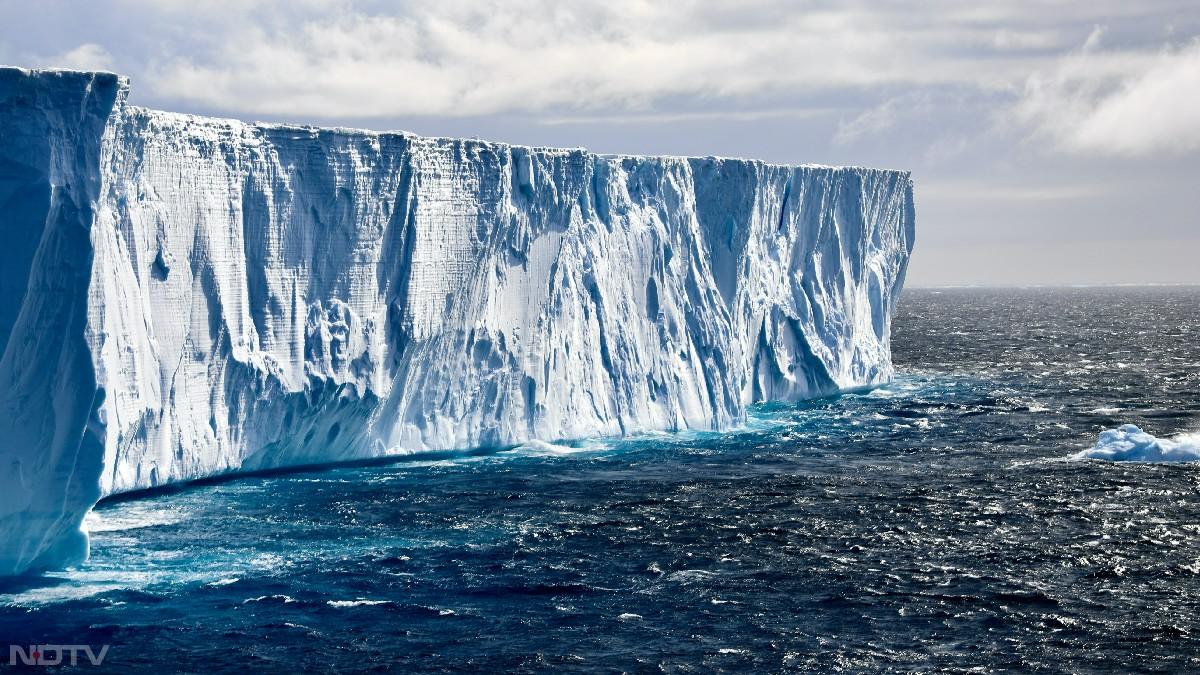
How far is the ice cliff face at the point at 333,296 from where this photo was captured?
20.2 metres

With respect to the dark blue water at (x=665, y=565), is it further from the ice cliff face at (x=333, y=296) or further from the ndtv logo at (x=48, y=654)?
the ice cliff face at (x=333, y=296)

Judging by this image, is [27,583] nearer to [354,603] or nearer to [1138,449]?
[354,603]

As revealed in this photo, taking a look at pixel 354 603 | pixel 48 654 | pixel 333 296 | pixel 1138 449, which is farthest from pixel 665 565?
pixel 1138 449

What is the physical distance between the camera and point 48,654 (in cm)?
1698

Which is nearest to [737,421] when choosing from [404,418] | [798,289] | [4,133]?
[798,289]

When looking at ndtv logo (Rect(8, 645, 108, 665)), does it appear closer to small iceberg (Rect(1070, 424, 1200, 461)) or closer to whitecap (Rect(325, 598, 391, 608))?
whitecap (Rect(325, 598, 391, 608))

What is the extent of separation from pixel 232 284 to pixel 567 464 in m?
8.59

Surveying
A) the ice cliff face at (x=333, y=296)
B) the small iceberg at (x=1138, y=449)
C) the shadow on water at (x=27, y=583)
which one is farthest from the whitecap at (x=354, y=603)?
the small iceberg at (x=1138, y=449)

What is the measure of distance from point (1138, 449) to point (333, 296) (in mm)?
18714

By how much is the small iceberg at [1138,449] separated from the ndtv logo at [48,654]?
22680 mm

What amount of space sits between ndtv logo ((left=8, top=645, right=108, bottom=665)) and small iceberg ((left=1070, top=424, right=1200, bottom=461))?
22.7 m

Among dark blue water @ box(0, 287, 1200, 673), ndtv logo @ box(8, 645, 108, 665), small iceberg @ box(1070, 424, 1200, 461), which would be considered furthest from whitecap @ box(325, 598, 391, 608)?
small iceberg @ box(1070, 424, 1200, 461)

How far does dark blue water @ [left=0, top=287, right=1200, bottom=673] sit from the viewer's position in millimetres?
17422

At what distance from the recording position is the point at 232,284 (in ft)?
87.5
